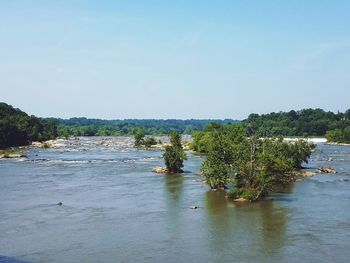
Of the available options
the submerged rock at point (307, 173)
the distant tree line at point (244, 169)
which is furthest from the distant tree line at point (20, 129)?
the distant tree line at point (244, 169)

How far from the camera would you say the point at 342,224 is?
33.4m

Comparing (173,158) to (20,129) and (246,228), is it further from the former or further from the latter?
(20,129)

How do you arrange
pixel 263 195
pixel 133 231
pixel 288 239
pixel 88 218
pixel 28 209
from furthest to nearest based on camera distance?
pixel 263 195
pixel 28 209
pixel 88 218
pixel 133 231
pixel 288 239

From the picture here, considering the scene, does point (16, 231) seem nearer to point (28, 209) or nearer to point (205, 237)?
point (28, 209)

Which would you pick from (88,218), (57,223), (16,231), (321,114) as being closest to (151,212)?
(88,218)

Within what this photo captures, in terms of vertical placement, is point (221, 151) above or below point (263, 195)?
above

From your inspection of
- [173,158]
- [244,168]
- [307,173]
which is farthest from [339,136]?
[244,168]

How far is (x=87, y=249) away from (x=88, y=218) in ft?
25.7

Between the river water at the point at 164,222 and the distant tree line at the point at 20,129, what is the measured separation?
5373 cm

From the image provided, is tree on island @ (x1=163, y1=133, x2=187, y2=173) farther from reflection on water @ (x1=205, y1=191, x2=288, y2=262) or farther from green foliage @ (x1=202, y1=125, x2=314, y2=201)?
reflection on water @ (x1=205, y1=191, x2=288, y2=262)

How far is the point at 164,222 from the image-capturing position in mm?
34344

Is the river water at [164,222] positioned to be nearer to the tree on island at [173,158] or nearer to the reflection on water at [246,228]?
the reflection on water at [246,228]

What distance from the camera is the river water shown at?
1073 inches

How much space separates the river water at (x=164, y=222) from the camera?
89.5 feet
